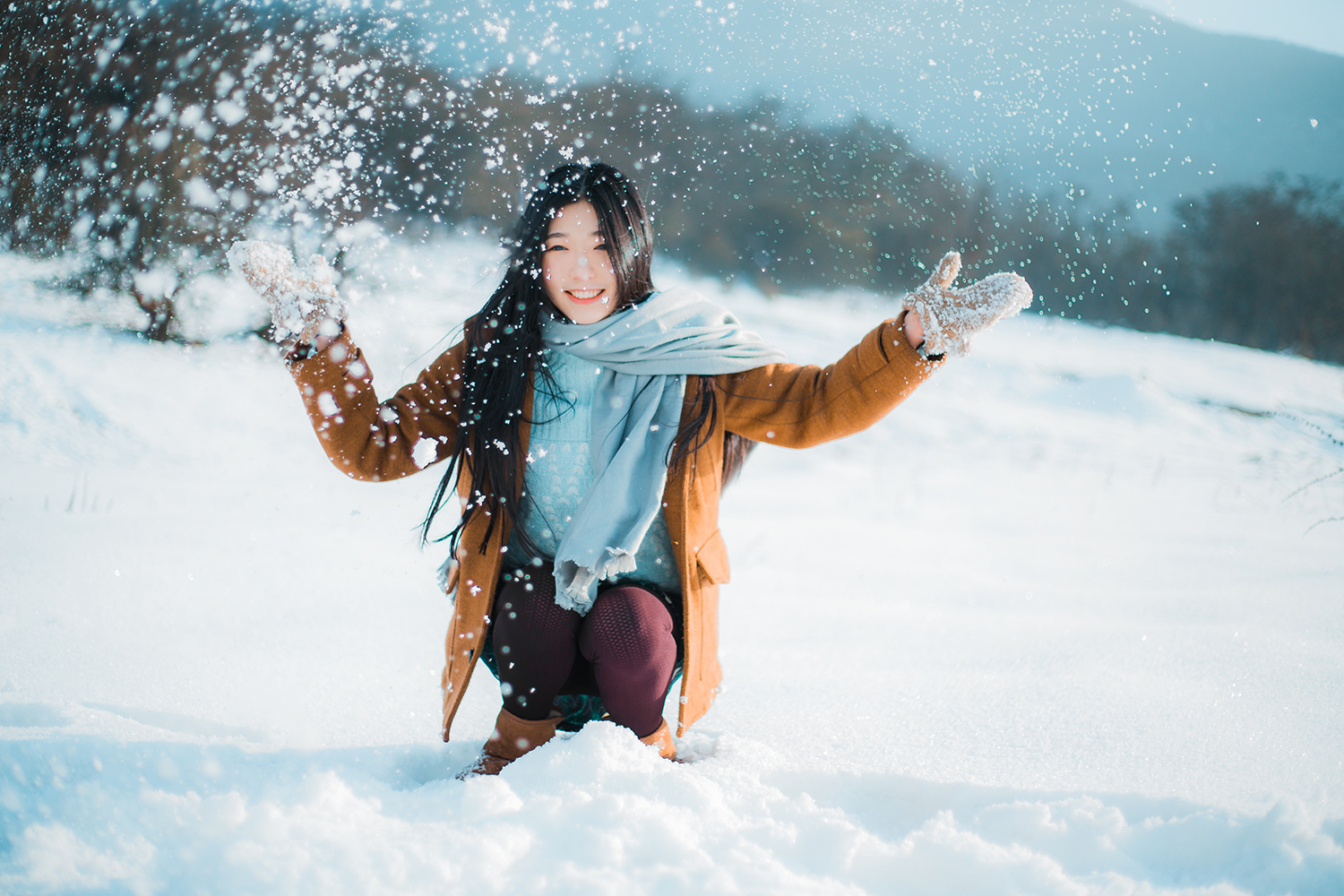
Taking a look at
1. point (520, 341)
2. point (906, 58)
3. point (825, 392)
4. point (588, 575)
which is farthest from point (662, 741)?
point (906, 58)

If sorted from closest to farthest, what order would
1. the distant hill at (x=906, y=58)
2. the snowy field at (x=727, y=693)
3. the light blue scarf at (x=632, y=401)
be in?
the snowy field at (x=727, y=693) → the light blue scarf at (x=632, y=401) → the distant hill at (x=906, y=58)

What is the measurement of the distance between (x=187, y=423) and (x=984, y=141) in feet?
15.3

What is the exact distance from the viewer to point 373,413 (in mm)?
1346

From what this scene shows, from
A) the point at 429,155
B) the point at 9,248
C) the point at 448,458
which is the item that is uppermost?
the point at 429,155

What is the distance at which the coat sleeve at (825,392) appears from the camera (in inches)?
49.2

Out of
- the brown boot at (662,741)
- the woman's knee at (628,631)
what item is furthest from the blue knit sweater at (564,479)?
the brown boot at (662,741)

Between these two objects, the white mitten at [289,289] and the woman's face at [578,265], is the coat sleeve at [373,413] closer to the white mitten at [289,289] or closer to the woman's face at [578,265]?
the white mitten at [289,289]

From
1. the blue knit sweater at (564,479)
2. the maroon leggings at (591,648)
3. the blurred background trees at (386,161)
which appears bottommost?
the maroon leggings at (591,648)

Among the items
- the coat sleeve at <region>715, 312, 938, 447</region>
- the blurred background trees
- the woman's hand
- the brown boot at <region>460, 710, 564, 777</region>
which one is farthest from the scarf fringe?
the blurred background trees

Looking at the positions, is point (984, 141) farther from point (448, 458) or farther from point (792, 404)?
point (448, 458)

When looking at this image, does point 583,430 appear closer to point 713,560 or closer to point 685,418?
point 685,418

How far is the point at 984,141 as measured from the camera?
1.81m

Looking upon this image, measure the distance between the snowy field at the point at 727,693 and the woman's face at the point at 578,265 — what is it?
196 millimetres

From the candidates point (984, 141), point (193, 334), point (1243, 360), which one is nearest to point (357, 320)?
point (193, 334)
